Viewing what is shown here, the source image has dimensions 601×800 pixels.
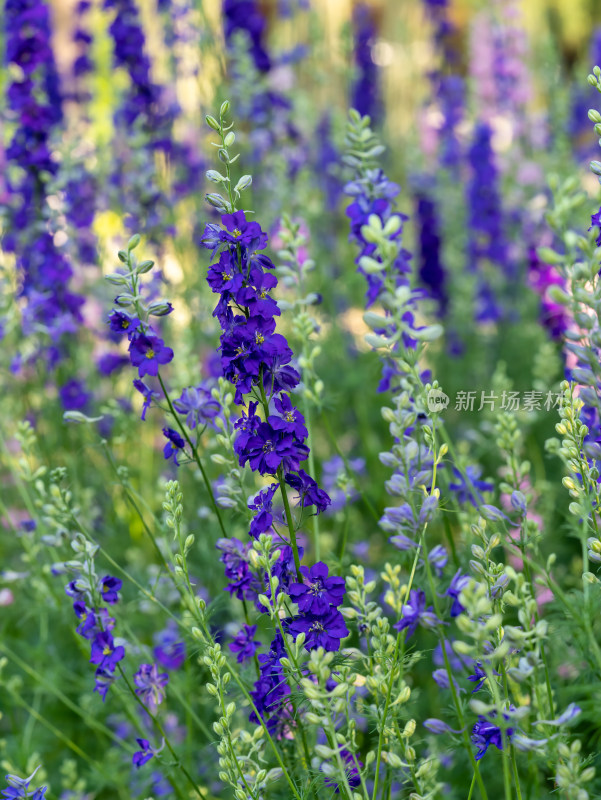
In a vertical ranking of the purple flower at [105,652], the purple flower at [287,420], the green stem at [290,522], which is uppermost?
the purple flower at [287,420]

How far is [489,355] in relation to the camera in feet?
19.0

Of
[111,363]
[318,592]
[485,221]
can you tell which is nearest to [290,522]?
[318,592]

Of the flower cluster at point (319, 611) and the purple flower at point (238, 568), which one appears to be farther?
the purple flower at point (238, 568)

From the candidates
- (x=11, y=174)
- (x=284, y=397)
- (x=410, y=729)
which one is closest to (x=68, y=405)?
(x=11, y=174)

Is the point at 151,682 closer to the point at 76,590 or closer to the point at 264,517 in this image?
the point at 76,590

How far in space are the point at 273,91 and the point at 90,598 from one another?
4.84 m

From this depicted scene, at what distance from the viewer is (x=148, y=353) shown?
2.19 meters

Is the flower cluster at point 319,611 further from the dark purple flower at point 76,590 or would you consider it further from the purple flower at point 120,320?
the purple flower at point 120,320

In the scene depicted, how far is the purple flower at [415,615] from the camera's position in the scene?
2043 millimetres

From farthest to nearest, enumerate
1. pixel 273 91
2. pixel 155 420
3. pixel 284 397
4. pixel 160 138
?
pixel 273 91, pixel 155 420, pixel 160 138, pixel 284 397

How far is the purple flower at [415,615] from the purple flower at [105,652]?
2.59ft

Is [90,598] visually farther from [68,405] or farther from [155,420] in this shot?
[155,420]

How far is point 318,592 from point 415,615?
32cm

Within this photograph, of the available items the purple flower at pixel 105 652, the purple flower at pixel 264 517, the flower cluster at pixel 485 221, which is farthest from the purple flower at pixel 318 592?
the flower cluster at pixel 485 221
